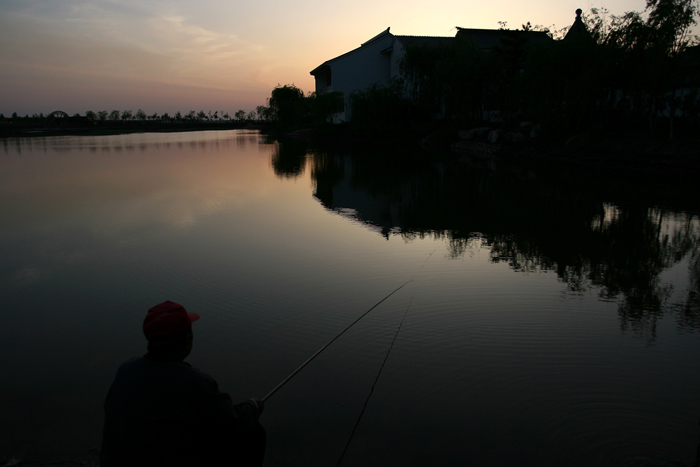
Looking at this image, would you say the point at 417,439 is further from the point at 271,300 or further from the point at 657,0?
the point at 657,0

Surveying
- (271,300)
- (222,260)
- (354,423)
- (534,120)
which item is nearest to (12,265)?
(222,260)

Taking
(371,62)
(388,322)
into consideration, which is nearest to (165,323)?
(388,322)

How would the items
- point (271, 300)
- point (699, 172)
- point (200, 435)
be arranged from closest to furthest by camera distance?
point (200, 435)
point (271, 300)
point (699, 172)

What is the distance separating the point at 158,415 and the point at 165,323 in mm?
306

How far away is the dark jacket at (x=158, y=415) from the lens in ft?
5.36

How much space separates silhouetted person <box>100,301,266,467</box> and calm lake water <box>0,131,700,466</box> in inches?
36.8

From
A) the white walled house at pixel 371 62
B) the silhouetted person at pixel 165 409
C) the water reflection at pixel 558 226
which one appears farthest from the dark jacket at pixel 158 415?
the white walled house at pixel 371 62

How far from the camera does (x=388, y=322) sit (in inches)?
170

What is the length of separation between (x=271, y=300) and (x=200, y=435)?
305 cm

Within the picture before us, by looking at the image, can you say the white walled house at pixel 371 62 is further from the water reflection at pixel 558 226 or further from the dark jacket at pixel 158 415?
the dark jacket at pixel 158 415

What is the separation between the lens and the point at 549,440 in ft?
9.06

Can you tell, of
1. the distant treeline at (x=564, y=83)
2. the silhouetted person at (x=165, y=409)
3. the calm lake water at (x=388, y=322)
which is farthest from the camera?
the distant treeline at (x=564, y=83)

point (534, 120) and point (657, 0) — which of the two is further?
point (534, 120)

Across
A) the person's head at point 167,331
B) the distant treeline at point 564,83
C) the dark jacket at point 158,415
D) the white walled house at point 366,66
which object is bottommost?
the dark jacket at point 158,415
